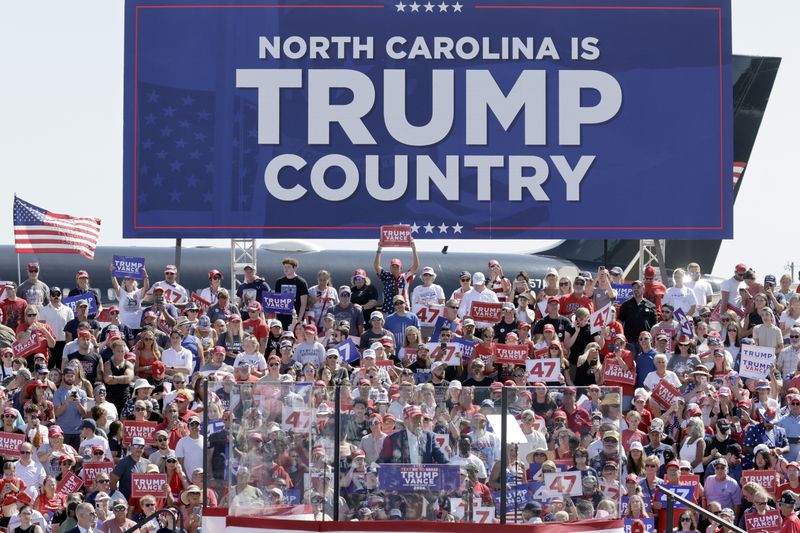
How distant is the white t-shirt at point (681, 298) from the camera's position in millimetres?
24708

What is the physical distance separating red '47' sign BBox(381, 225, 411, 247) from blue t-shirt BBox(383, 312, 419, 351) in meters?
3.41

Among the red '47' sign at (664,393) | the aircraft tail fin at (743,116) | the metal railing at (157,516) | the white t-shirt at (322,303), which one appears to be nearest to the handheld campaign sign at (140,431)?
the metal railing at (157,516)

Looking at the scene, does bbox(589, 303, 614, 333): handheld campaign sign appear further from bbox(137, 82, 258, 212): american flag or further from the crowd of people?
bbox(137, 82, 258, 212): american flag

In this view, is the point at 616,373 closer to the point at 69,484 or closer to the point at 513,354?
the point at 513,354

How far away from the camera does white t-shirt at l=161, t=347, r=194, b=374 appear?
22.3m

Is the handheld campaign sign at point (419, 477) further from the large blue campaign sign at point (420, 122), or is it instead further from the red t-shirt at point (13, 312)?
the large blue campaign sign at point (420, 122)

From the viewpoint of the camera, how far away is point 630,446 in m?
19.0

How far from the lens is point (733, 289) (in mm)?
24969

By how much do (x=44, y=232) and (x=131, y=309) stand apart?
152 inches

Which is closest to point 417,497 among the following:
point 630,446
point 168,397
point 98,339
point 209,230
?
point 630,446

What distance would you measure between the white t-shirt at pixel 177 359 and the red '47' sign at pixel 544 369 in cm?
448

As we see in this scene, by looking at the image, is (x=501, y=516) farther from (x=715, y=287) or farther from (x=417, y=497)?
(x=715, y=287)

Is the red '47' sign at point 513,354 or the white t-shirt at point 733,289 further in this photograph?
the white t-shirt at point 733,289

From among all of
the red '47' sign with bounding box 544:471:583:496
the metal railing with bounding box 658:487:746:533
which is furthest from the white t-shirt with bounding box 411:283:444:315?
the red '47' sign with bounding box 544:471:583:496
